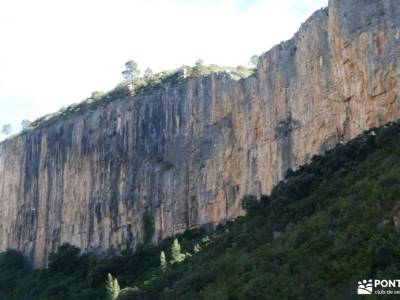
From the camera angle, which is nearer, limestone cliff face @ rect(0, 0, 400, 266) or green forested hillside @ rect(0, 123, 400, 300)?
green forested hillside @ rect(0, 123, 400, 300)

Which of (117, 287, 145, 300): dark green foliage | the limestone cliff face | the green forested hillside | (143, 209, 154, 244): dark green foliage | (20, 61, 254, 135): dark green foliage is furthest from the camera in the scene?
(20, 61, 254, 135): dark green foliage

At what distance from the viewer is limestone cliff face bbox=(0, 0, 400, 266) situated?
34.0 m

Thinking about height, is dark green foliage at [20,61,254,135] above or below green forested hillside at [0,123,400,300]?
above

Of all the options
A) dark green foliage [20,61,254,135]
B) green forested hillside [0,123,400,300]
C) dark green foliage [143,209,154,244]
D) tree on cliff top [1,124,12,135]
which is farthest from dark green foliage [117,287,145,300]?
tree on cliff top [1,124,12,135]

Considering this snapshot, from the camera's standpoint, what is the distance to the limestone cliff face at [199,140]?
34031mm

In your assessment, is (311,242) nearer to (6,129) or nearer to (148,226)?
(148,226)

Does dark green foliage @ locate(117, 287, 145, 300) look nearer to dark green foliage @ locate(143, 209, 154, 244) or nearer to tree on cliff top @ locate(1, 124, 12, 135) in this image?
dark green foliage @ locate(143, 209, 154, 244)

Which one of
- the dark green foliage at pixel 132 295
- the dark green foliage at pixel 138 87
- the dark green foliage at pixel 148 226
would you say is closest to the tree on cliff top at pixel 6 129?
the dark green foliage at pixel 138 87

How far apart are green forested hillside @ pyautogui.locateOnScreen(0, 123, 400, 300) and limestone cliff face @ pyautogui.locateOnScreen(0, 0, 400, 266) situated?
10.5 feet

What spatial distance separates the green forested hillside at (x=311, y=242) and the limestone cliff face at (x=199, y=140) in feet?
10.5

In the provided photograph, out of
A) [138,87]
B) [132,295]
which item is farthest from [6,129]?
[132,295]

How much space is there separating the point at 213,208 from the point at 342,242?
2612 centimetres

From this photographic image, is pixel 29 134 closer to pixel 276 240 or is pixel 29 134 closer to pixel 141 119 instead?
pixel 141 119

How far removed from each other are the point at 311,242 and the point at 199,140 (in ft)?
91.2
